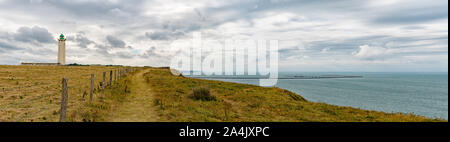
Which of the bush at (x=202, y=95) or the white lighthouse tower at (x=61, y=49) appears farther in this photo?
the white lighthouse tower at (x=61, y=49)

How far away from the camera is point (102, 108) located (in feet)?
42.3

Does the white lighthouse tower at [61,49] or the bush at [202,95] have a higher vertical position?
the white lighthouse tower at [61,49]

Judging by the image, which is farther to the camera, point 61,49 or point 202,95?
point 61,49

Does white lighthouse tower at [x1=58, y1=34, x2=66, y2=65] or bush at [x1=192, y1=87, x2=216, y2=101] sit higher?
white lighthouse tower at [x1=58, y1=34, x2=66, y2=65]

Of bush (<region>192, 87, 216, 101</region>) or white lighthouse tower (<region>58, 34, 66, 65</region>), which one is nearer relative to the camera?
bush (<region>192, 87, 216, 101</region>)

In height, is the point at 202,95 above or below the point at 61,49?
below
